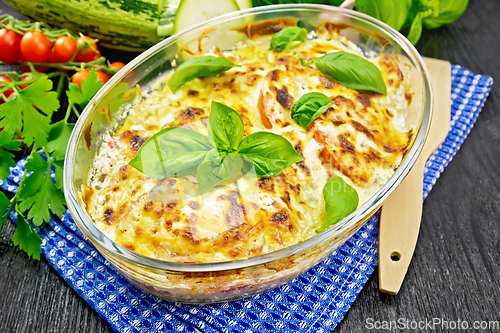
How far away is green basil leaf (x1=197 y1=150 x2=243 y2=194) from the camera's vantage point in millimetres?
1473

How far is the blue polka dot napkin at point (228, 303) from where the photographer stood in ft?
4.89

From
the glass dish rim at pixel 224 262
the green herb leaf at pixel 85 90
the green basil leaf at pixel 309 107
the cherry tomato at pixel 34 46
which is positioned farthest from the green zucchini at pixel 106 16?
the green basil leaf at pixel 309 107

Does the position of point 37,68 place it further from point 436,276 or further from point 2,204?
point 436,276

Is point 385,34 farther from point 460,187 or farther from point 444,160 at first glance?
point 460,187

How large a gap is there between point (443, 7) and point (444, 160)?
980 millimetres

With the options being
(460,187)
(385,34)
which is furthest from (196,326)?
(385,34)

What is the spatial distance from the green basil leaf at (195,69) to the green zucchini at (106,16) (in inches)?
33.1

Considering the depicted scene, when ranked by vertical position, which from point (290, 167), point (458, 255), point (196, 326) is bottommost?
point (458, 255)

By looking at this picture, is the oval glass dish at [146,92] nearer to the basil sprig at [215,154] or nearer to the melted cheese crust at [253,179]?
the melted cheese crust at [253,179]

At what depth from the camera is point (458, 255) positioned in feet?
5.70

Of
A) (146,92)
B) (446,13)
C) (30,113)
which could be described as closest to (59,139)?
(30,113)

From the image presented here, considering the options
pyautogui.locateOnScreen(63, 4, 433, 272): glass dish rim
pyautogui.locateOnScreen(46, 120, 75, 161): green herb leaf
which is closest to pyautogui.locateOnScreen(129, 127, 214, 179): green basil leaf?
pyautogui.locateOnScreen(63, 4, 433, 272): glass dish rim

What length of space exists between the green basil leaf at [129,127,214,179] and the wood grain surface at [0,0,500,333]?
58 centimetres

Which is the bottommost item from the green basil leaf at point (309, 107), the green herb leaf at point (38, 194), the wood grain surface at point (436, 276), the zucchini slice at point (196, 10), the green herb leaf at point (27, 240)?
the wood grain surface at point (436, 276)
